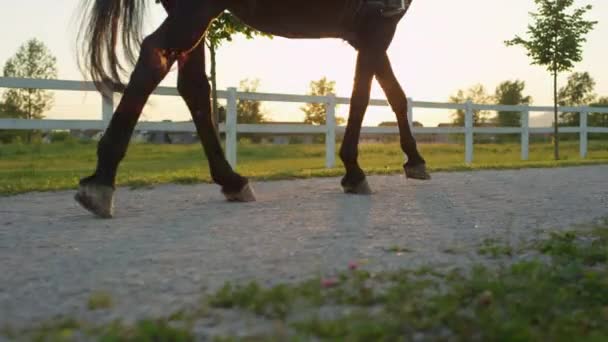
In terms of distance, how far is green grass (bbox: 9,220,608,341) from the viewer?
62.5 inches

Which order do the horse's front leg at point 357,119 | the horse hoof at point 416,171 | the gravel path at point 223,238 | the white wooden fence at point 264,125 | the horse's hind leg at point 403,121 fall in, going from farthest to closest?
the white wooden fence at point 264,125 < the horse hoof at point 416,171 < the horse's hind leg at point 403,121 < the horse's front leg at point 357,119 < the gravel path at point 223,238

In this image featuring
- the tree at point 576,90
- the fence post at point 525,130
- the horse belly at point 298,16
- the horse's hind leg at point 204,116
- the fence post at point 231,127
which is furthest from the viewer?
the tree at point 576,90

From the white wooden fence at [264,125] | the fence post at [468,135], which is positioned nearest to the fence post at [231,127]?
the white wooden fence at [264,125]

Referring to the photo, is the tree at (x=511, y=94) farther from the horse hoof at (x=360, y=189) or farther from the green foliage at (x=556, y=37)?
the horse hoof at (x=360, y=189)

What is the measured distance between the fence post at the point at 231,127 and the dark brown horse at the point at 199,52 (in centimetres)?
570

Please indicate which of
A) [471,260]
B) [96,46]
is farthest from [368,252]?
[96,46]

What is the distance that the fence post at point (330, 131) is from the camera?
13.0 m

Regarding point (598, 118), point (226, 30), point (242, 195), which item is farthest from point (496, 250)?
point (598, 118)

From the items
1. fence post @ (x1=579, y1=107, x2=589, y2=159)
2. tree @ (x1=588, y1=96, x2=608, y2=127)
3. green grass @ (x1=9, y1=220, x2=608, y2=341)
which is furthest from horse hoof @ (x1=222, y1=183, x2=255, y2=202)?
tree @ (x1=588, y1=96, x2=608, y2=127)

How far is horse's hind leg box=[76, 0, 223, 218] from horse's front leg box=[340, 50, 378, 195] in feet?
5.05

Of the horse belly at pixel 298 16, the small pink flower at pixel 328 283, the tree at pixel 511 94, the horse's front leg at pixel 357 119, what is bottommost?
the small pink flower at pixel 328 283

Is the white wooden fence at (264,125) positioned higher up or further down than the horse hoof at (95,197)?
higher up

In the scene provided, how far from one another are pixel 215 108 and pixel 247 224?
24.2 ft

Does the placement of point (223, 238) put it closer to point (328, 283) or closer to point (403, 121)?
point (328, 283)
